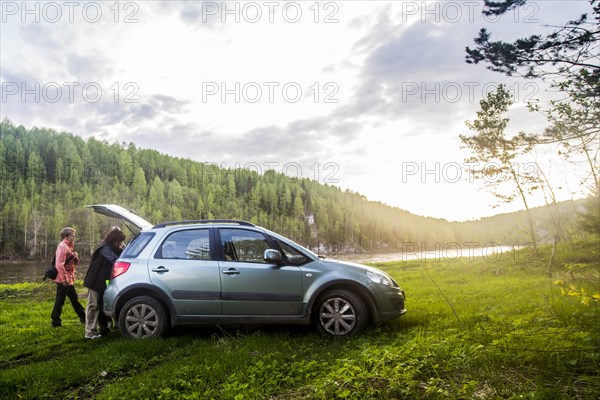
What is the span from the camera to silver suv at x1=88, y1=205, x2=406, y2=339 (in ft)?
22.1

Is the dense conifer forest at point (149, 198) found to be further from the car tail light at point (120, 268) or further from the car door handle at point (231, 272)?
the car door handle at point (231, 272)

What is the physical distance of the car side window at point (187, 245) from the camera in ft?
23.5

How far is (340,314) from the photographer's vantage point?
6.70 metres

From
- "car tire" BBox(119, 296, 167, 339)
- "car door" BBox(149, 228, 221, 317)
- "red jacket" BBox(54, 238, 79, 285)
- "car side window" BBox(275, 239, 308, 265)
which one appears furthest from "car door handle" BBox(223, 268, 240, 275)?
"red jacket" BBox(54, 238, 79, 285)

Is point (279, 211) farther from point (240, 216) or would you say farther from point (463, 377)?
point (463, 377)

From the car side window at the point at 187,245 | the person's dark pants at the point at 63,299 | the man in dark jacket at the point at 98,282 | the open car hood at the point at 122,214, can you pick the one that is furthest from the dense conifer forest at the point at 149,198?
the car side window at the point at 187,245

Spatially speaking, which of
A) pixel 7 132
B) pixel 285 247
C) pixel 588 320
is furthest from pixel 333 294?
pixel 7 132

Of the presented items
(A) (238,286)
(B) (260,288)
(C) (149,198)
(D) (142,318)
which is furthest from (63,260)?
(C) (149,198)

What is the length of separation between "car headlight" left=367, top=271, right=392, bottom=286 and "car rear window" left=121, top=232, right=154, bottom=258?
4013 mm

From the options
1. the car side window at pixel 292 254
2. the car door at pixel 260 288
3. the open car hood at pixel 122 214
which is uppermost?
the open car hood at pixel 122 214

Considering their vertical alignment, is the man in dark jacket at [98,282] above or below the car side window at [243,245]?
below

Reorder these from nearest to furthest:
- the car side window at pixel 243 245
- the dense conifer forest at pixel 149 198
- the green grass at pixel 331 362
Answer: the green grass at pixel 331 362, the car side window at pixel 243 245, the dense conifer forest at pixel 149 198

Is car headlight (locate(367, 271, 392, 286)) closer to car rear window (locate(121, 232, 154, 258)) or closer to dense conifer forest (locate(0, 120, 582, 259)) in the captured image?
car rear window (locate(121, 232, 154, 258))

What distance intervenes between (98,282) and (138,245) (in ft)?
4.81
